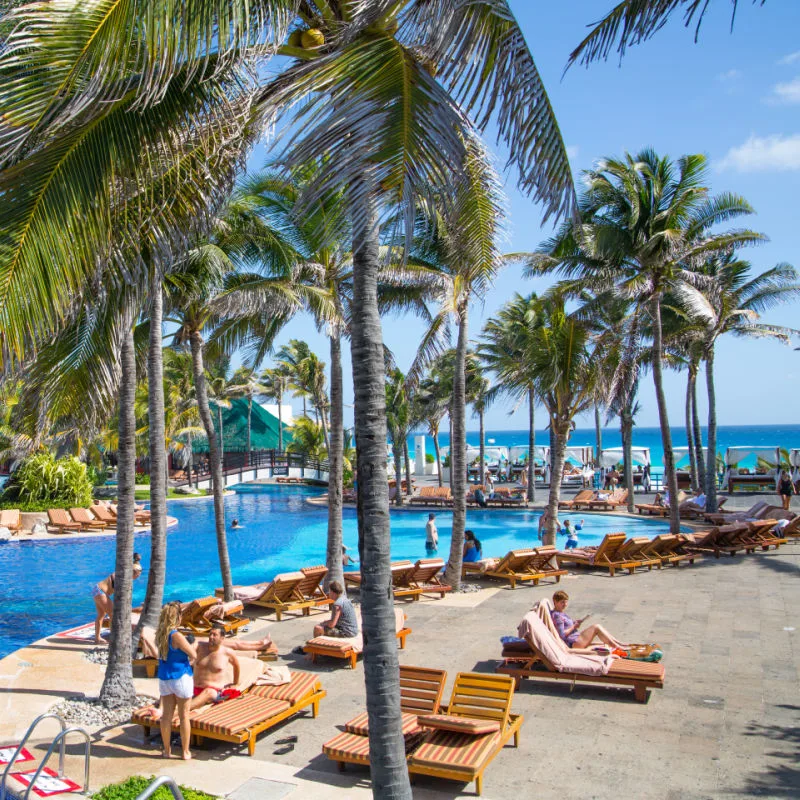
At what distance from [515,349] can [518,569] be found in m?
6.29

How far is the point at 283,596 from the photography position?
13133mm

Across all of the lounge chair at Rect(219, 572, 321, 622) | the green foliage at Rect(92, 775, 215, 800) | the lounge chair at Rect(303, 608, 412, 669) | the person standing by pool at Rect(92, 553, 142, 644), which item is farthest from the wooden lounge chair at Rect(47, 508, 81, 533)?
the green foliage at Rect(92, 775, 215, 800)

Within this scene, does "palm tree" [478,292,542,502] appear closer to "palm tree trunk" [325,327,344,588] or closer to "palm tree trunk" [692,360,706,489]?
"palm tree trunk" [325,327,344,588]

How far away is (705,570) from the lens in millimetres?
16203

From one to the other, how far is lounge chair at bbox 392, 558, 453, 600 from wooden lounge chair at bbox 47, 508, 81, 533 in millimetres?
16043

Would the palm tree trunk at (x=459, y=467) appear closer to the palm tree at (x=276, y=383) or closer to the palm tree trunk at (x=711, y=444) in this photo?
the palm tree trunk at (x=711, y=444)

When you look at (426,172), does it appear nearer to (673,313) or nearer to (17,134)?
(17,134)

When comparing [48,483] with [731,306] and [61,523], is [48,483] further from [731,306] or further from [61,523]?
[731,306]

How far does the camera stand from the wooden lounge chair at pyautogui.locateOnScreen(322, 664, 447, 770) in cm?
666

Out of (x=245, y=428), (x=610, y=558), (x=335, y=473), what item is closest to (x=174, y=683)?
(x=335, y=473)

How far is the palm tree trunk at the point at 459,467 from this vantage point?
14758 mm

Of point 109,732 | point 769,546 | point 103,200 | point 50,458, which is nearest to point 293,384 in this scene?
point 50,458

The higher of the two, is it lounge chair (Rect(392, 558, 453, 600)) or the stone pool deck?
lounge chair (Rect(392, 558, 453, 600))

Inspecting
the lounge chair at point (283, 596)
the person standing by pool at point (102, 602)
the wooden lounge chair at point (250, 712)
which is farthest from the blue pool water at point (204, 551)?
the wooden lounge chair at point (250, 712)
